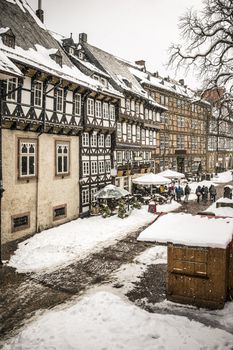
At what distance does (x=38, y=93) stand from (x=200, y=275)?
13071 mm

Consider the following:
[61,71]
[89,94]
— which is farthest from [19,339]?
[89,94]

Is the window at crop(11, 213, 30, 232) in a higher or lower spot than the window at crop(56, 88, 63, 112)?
lower

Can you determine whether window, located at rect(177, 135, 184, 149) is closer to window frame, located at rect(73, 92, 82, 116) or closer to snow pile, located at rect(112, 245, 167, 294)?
window frame, located at rect(73, 92, 82, 116)

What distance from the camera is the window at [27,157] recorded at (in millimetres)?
15906

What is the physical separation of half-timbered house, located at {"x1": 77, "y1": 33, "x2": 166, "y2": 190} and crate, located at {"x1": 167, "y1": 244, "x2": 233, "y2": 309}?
54.8 feet

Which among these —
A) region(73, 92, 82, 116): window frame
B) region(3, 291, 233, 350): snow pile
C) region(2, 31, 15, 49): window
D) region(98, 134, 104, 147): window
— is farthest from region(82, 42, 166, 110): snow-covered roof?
region(3, 291, 233, 350): snow pile

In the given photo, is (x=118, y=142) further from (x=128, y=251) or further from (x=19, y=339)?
(x=19, y=339)

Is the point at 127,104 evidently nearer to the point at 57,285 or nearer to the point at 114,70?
the point at 114,70

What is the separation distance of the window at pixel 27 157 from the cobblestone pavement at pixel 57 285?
453cm

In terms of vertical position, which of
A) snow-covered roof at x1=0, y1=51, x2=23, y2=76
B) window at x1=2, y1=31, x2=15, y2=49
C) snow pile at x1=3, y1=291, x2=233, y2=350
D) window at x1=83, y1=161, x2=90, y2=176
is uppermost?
window at x1=2, y1=31, x2=15, y2=49

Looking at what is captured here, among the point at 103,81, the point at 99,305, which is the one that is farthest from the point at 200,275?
the point at 103,81

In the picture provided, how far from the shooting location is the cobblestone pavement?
334 inches

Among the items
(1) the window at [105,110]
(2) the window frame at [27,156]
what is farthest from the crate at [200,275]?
(1) the window at [105,110]

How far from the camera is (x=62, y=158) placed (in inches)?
757
